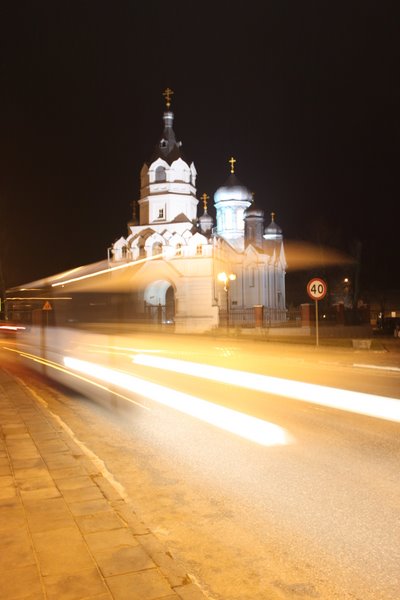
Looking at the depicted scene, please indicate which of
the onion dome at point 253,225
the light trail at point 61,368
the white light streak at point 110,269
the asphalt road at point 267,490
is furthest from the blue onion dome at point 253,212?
the asphalt road at point 267,490

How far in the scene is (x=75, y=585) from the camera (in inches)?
146

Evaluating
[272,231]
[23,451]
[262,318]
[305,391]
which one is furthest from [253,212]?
[23,451]

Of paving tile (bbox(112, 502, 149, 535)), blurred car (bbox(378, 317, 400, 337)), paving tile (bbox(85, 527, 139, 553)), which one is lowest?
paving tile (bbox(112, 502, 149, 535))

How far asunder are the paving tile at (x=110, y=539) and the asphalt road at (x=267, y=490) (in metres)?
0.36

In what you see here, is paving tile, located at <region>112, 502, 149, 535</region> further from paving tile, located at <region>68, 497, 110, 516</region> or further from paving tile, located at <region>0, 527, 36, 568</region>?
paving tile, located at <region>0, 527, 36, 568</region>

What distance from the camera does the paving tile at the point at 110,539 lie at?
4.37 metres

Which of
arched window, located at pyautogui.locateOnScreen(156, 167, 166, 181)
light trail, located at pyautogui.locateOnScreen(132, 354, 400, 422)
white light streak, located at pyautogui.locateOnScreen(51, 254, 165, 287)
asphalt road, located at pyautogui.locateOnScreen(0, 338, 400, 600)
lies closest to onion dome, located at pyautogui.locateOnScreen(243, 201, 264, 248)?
arched window, located at pyautogui.locateOnScreen(156, 167, 166, 181)

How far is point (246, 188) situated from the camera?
61.7 m

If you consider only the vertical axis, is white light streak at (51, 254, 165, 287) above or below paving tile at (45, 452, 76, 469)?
above

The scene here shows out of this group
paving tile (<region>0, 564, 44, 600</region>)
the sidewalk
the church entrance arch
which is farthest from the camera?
the church entrance arch

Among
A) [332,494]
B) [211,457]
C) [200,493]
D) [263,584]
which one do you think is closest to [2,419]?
[211,457]

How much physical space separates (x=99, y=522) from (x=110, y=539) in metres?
0.41

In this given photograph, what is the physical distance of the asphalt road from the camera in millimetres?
4102

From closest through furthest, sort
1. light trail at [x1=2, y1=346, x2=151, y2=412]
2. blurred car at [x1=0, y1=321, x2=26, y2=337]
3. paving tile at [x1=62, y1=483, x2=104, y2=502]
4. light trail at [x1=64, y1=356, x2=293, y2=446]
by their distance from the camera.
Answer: paving tile at [x1=62, y1=483, x2=104, y2=502], light trail at [x1=64, y1=356, x2=293, y2=446], light trail at [x1=2, y1=346, x2=151, y2=412], blurred car at [x1=0, y1=321, x2=26, y2=337]
